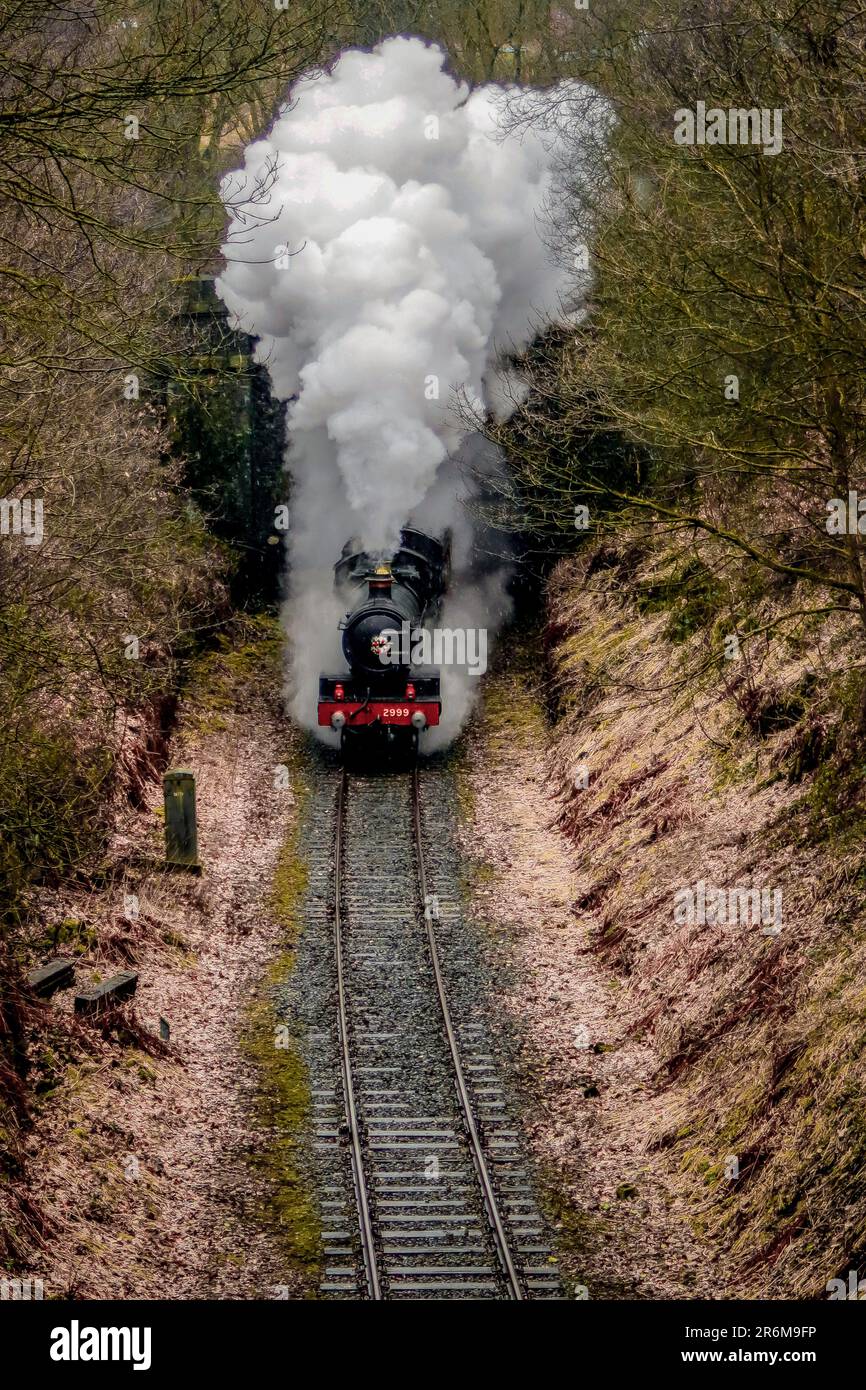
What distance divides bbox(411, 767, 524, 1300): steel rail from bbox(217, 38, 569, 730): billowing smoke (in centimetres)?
594

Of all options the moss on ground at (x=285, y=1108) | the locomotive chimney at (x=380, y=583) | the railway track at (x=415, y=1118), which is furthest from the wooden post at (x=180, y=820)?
the locomotive chimney at (x=380, y=583)

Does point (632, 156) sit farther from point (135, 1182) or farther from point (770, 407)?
point (135, 1182)

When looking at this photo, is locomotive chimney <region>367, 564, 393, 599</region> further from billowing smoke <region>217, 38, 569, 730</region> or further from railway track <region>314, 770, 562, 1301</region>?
railway track <region>314, 770, 562, 1301</region>

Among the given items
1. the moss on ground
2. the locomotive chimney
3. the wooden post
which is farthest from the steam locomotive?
the wooden post

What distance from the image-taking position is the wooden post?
15.5 meters

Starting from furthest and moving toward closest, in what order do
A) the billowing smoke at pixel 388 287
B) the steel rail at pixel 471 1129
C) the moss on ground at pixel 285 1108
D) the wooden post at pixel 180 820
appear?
1. the billowing smoke at pixel 388 287
2. the wooden post at pixel 180 820
3. the moss on ground at pixel 285 1108
4. the steel rail at pixel 471 1129

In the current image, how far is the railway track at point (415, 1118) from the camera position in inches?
382

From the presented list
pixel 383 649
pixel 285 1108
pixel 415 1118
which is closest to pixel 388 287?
pixel 383 649

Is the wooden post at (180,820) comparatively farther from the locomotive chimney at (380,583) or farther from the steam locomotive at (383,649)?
the locomotive chimney at (380,583)

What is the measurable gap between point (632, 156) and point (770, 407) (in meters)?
7.01

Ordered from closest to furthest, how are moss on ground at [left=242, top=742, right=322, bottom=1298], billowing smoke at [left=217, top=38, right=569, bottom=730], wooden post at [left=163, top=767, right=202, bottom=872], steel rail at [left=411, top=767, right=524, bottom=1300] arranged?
steel rail at [left=411, top=767, right=524, bottom=1300]
moss on ground at [left=242, top=742, right=322, bottom=1298]
wooden post at [left=163, top=767, right=202, bottom=872]
billowing smoke at [left=217, top=38, right=569, bottom=730]

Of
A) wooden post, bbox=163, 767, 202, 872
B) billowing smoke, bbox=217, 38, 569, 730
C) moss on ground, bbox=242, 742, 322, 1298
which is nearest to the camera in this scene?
moss on ground, bbox=242, 742, 322, 1298

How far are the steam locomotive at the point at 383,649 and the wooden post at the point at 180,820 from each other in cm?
341

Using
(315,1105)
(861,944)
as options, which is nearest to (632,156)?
(861,944)
